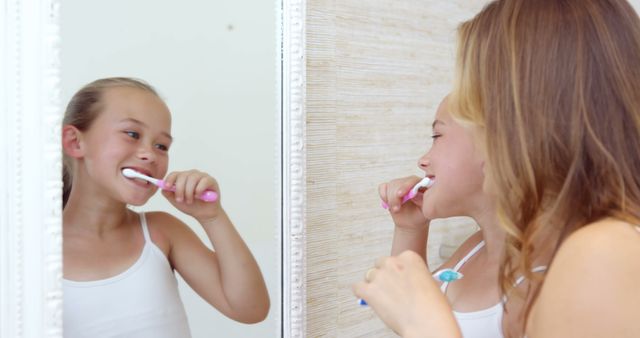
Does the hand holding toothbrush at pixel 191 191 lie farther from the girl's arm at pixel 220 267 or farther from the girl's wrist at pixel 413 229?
the girl's wrist at pixel 413 229

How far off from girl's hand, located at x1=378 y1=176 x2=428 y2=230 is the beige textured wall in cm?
12

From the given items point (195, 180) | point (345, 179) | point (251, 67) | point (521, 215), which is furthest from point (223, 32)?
point (521, 215)

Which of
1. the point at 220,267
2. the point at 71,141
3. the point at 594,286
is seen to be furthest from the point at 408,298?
the point at 71,141

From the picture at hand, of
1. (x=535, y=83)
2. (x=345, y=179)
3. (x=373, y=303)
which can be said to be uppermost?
(x=535, y=83)

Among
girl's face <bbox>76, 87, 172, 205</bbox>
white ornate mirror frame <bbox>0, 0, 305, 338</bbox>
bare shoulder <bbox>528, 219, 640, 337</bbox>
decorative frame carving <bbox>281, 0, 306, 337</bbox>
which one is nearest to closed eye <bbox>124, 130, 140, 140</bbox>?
girl's face <bbox>76, 87, 172, 205</bbox>

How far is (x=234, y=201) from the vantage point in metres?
1.06

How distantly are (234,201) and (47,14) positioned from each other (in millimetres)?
340

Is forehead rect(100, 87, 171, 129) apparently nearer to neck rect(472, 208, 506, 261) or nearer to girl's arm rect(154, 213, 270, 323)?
girl's arm rect(154, 213, 270, 323)

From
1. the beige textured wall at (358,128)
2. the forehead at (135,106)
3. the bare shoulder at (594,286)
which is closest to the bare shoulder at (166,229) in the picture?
the forehead at (135,106)

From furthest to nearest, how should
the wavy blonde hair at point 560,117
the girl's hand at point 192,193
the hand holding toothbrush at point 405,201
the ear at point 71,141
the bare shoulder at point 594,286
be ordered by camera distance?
the hand holding toothbrush at point 405,201
the girl's hand at point 192,193
the ear at point 71,141
the wavy blonde hair at point 560,117
the bare shoulder at point 594,286

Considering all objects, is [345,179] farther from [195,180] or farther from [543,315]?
[543,315]

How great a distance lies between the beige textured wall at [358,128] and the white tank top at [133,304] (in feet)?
0.88

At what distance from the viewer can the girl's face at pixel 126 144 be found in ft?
3.06

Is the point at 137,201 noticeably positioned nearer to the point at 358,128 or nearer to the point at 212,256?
the point at 212,256
